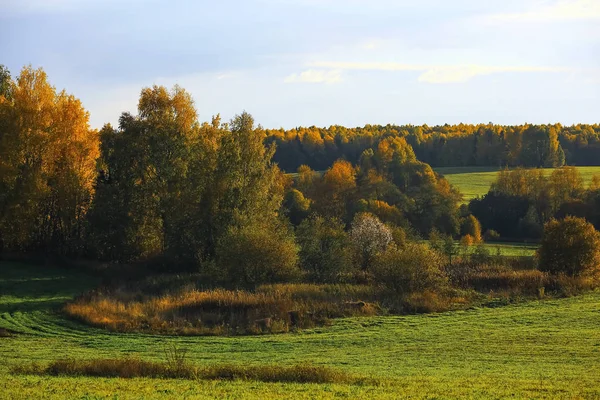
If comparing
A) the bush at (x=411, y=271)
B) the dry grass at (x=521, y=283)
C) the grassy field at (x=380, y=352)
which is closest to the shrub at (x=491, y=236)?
the dry grass at (x=521, y=283)

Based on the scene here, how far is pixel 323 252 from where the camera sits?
53.2 m

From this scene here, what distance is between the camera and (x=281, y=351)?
2869 cm

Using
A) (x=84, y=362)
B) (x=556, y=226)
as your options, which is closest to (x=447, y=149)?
(x=556, y=226)

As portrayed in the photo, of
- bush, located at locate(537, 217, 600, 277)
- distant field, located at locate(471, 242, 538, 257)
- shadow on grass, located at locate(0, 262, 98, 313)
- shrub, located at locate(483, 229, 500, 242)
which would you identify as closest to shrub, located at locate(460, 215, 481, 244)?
distant field, located at locate(471, 242, 538, 257)

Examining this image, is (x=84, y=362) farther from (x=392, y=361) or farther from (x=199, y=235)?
(x=199, y=235)

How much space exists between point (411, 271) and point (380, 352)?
17.7 metres

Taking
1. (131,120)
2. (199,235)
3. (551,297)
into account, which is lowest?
(551,297)

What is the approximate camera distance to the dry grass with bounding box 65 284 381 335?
119 feet

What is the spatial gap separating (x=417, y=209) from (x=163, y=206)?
2030 inches

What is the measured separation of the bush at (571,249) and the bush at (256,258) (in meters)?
20.7

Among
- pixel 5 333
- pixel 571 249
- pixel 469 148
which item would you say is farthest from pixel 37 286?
pixel 469 148

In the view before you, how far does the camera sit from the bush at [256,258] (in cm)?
4891

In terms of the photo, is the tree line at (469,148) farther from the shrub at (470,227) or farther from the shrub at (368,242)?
the shrub at (368,242)

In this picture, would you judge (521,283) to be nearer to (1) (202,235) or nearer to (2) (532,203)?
(1) (202,235)
